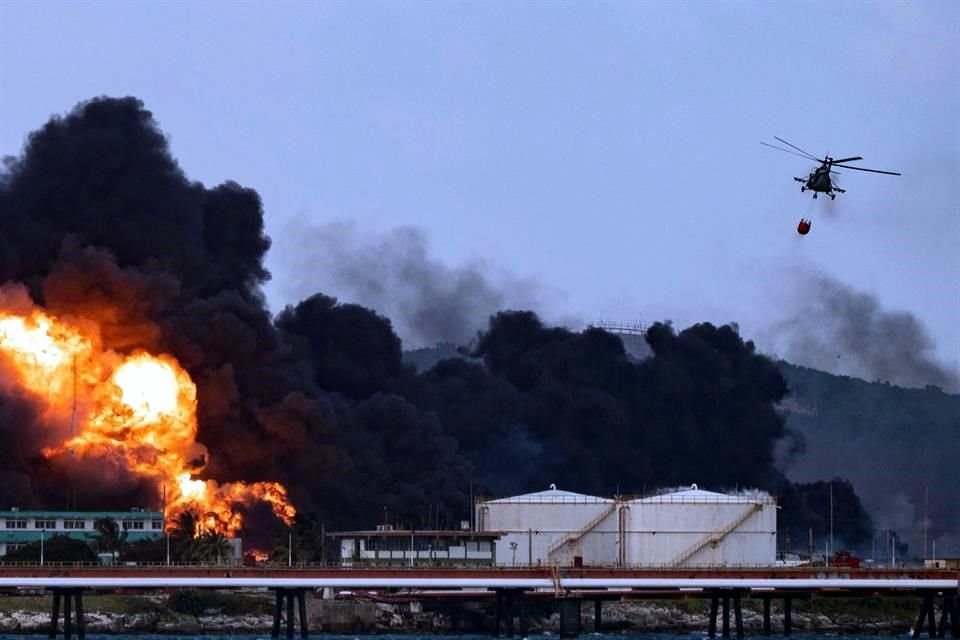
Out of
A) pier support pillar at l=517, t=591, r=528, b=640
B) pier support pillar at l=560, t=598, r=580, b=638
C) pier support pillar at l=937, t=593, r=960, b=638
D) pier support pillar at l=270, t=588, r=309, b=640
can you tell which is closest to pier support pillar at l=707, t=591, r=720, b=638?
pier support pillar at l=560, t=598, r=580, b=638

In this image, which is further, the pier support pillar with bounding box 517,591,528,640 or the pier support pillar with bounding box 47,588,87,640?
the pier support pillar with bounding box 517,591,528,640

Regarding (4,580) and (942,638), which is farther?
(942,638)

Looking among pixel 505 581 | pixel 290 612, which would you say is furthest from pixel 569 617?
pixel 290 612

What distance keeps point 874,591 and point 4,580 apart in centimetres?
6424

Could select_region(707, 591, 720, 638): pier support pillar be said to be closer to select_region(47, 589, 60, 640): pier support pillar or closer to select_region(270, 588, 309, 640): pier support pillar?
select_region(270, 588, 309, 640): pier support pillar

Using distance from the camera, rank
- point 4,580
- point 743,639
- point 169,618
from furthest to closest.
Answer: point 169,618 < point 743,639 < point 4,580

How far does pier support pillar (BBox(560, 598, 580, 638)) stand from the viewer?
16875cm

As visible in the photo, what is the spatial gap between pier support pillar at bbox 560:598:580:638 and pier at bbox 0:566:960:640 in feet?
0.23

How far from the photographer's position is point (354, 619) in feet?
628

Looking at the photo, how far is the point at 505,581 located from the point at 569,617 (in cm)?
619

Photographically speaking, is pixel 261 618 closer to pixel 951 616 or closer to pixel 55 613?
pixel 55 613

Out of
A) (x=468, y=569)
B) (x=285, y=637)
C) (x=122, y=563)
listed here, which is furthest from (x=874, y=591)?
(x=122, y=563)

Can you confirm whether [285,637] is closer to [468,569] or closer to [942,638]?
[468,569]

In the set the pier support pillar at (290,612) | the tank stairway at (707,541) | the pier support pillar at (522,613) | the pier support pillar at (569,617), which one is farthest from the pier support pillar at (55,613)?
the tank stairway at (707,541)
